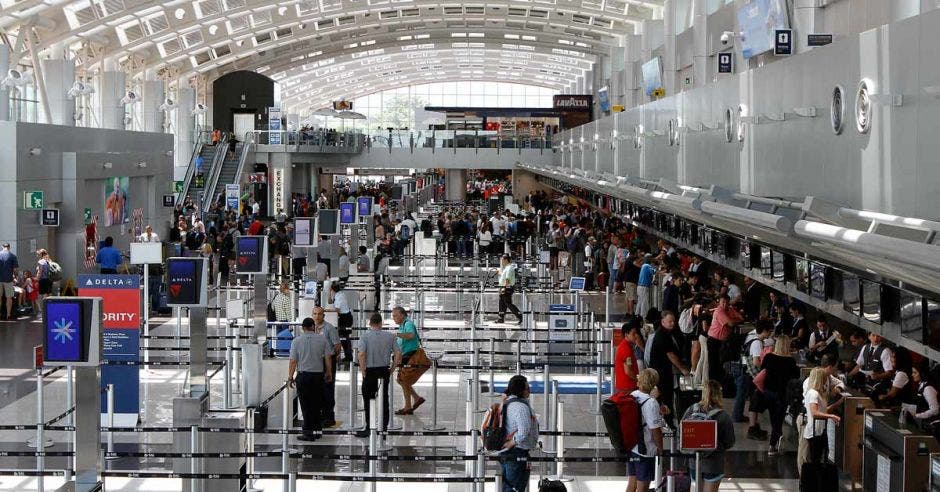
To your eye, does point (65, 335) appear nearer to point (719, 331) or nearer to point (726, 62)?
point (719, 331)

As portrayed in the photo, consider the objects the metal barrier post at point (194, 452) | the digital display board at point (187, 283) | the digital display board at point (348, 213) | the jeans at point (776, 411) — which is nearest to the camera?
the metal barrier post at point (194, 452)

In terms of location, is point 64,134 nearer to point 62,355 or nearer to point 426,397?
point 426,397

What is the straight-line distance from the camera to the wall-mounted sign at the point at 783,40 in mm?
24719

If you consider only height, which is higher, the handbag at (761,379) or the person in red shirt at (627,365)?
the person in red shirt at (627,365)

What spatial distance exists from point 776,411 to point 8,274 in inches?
612

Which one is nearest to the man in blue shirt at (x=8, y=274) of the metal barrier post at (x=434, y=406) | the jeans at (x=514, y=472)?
the metal barrier post at (x=434, y=406)

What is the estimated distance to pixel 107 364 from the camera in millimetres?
13703

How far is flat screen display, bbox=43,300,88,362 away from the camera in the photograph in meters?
8.68

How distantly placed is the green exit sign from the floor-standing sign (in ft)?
38.7

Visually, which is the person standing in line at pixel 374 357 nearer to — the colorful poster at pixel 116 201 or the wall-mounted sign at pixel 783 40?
the wall-mounted sign at pixel 783 40

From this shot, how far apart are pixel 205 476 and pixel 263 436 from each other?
165 inches

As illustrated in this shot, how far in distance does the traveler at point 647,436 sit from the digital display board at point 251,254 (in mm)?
9182

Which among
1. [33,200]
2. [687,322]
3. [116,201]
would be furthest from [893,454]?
[116,201]

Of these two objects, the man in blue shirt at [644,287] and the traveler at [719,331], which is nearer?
the traveler at [719,331]
